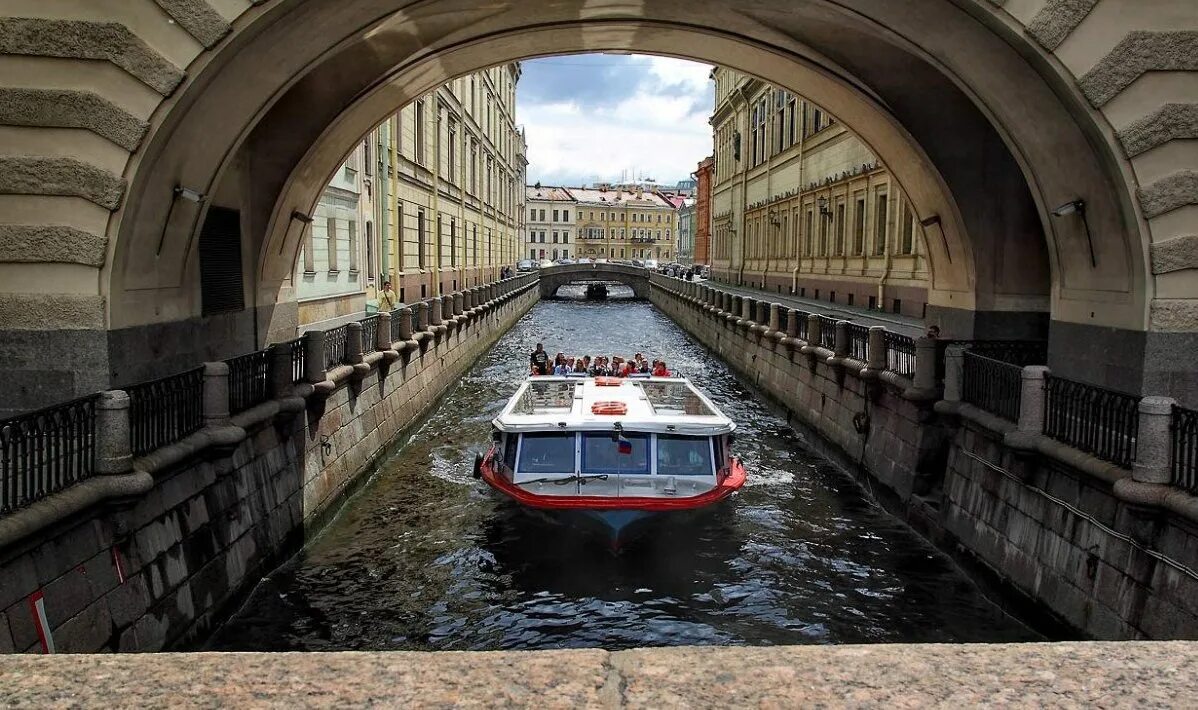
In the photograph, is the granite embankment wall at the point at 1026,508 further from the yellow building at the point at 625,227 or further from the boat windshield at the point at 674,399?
the yellow building at the point at 625,227

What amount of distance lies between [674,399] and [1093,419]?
711 centimetres

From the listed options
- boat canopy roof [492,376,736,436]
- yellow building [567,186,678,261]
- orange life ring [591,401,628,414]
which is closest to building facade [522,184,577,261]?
yellow building [567,186,678,261]

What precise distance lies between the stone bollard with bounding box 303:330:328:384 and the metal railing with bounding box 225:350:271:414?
123cm

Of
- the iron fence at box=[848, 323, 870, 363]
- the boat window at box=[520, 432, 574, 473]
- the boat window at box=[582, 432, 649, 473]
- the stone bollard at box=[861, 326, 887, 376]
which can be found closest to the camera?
the boat window at box=[582, 432, 649, 473]

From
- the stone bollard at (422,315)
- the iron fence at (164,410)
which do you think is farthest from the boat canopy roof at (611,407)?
the stone bollard at (422,315)

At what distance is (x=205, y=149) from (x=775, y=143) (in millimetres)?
37796

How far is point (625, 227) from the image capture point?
14712cm

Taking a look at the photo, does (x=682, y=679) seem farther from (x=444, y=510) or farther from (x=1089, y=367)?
(x=444, y=510)

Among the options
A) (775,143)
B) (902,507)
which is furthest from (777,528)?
(775,143)

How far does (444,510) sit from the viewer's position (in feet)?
48.1

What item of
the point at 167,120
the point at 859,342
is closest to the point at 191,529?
the point at 167,120

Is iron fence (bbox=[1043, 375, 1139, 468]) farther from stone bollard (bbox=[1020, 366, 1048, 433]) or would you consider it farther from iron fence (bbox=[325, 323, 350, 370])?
iron fence (bbox=[325, 323, 350, 370])

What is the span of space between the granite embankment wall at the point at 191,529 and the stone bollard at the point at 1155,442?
8.63 meters

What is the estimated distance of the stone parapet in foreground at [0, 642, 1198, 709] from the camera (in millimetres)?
2137
